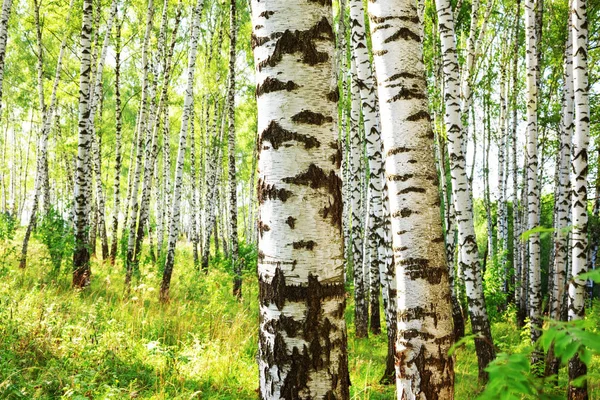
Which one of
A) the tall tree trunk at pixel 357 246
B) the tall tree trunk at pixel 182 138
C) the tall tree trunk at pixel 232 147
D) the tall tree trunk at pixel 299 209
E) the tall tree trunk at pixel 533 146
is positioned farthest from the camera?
the tall tree trunk at pixel 232 147

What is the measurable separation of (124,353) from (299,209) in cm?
357

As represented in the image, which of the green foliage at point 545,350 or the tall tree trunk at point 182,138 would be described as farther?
the tall tree trunk at point 182,138

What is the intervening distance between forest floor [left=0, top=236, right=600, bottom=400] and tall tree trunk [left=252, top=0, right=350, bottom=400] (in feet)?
4.31

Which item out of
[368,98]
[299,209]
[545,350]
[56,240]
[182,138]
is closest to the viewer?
[545,350]

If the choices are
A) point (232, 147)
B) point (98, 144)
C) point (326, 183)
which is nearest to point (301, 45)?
point (326, 183)

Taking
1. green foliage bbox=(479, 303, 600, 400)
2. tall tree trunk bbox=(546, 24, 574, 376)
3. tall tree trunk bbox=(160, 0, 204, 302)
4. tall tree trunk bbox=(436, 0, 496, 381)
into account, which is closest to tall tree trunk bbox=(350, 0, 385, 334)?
tall tree trunk bbox=(436, 0, 496, 381)

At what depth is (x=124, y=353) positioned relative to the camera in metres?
4.26

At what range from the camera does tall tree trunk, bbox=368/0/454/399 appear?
2414 millimetres

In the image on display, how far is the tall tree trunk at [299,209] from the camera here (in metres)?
1.58

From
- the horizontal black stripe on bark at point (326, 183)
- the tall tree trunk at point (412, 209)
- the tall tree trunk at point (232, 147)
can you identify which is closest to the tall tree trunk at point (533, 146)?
the tall tree trunk at point (412, 209)

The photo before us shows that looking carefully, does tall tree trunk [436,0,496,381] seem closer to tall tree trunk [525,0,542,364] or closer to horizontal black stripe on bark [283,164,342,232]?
tall tree trunk [525,0,542,364]

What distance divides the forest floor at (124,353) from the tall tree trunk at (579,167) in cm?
155

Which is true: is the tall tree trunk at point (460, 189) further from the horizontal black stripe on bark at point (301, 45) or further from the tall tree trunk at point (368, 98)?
the horizontal black stripe on bark at point (301, 45)

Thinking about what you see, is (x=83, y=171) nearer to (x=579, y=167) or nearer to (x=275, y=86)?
(x=275, y=86)
